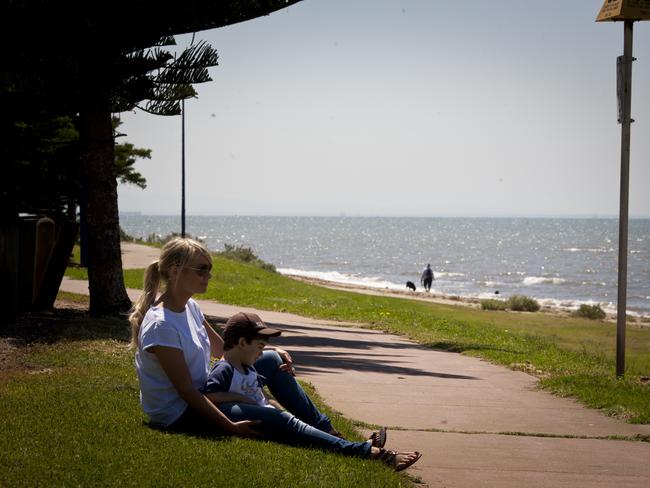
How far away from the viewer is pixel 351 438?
19.0ft

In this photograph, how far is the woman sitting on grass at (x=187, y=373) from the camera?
4.83m

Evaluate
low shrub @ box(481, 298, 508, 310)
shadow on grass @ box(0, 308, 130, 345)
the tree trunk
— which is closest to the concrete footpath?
shadow on grass @ box(0, 308, 130, 345)

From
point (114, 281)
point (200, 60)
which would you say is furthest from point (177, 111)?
point (114, 281)

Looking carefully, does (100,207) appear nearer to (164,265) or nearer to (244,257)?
(164,265)

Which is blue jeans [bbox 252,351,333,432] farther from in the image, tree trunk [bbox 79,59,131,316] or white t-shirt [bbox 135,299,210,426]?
tree trunk [bbox 79,59,131,316]

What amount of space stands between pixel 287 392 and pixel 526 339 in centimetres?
1089

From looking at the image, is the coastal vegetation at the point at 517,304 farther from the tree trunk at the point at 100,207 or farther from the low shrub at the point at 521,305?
the tree trunk at the point at 100,207

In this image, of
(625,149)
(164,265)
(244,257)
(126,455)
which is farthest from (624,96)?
(244,257)

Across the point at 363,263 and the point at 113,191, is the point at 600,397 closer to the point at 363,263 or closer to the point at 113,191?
the point at 113,191

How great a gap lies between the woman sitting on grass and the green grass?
0.09m

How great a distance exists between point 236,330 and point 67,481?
1.22 m

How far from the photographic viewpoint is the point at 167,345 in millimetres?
4785

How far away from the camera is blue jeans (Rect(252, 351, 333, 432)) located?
5273 millimetres

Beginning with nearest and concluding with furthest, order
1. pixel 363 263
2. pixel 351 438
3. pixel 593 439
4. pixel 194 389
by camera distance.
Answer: pixel 194 389
pixel 351 438
pixel 593 439
pixel 363 263
